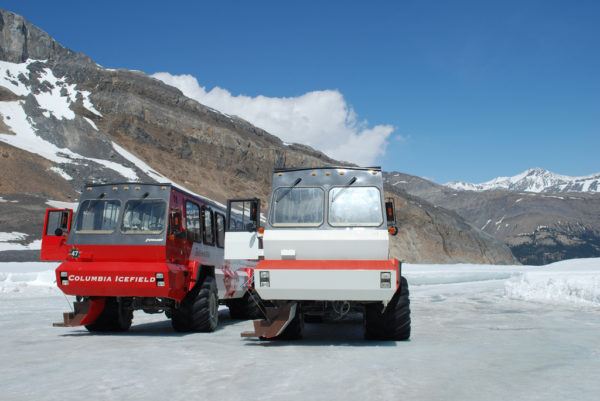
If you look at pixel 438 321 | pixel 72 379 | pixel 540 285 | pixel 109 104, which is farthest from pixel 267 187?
pixel 72 379

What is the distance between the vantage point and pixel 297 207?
9828 mm

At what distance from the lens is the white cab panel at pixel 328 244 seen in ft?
30.5

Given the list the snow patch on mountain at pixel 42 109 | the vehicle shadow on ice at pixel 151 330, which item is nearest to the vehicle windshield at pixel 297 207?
the vehicle shadow on ice at pixel 151 330

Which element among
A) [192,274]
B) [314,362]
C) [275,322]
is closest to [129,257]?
[192,274]

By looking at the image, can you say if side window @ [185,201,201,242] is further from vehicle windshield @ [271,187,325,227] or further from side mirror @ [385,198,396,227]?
side mirror @ [385,198,396,227]

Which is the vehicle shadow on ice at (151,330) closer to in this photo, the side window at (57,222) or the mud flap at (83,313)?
the mud flap at (83,313)

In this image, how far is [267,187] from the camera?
10438 cm

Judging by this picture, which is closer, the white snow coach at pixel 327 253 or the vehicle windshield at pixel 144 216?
the white snow coach at pixel 327 253

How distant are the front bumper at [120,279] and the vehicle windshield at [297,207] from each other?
7.50ft

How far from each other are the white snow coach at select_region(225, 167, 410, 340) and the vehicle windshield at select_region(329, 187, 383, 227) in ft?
0.05

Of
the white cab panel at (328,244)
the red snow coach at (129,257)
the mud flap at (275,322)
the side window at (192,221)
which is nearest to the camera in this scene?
the white cab panel at (328,244)

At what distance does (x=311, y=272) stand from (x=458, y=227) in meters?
110

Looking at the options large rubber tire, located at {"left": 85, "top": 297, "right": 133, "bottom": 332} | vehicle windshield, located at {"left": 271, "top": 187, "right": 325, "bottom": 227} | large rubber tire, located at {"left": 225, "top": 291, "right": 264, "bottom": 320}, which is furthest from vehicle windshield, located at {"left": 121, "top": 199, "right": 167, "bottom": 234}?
large rubber tire, located at {"left": 225, "top": 291, "right": 264, "bottom": 320}

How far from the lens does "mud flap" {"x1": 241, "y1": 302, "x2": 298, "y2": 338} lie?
31.0 feet
